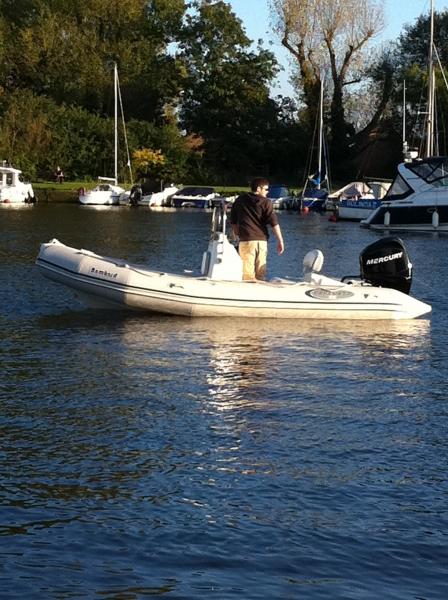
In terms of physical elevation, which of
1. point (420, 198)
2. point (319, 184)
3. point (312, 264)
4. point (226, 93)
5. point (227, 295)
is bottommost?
point (227, 295)

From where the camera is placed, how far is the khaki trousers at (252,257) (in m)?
16.1

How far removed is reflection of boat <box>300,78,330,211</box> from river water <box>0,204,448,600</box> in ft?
140

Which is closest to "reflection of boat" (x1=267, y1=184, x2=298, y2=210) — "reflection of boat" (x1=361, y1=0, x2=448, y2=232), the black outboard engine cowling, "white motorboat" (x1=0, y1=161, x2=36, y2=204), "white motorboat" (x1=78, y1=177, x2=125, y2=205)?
"white motorboat" (x1=78, y1=177, x2=125, y2=205)

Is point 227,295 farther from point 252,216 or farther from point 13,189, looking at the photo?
point 13,189

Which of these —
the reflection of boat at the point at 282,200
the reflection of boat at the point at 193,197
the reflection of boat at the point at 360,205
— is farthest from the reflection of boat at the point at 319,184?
the reflection of boat at the point at 193,197

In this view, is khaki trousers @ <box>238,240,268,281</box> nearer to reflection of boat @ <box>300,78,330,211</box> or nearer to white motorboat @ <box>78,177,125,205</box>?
reflection of boat @ <box>300,78,330,211</box>

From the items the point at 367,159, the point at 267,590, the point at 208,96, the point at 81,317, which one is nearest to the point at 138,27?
the point at 208,96

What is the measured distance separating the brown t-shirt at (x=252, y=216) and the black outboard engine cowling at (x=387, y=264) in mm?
1559

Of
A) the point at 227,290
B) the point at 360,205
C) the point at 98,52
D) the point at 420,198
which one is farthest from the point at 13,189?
the point at 227,290

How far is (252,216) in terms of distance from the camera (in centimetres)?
1599

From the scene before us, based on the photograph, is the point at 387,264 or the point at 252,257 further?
the point at 387,264

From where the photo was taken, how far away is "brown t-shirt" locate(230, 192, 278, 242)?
1594 centimetres

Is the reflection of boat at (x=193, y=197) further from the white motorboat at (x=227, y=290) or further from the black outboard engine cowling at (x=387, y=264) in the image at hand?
the white motorboat at (x=227, y=290)

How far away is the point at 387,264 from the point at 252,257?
1910 mm
